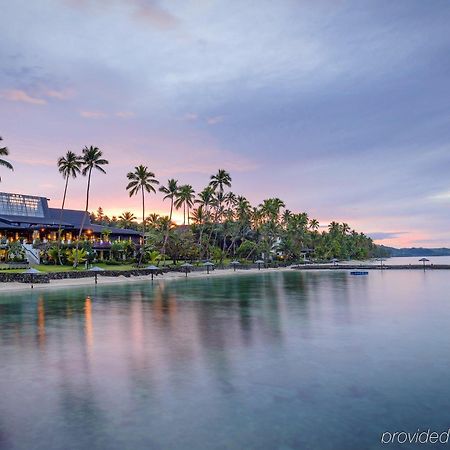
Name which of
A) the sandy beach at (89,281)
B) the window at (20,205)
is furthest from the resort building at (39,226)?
the sandy beach at (89,281)

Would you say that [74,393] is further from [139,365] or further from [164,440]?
[164,440]

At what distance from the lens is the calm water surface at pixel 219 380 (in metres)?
9.42

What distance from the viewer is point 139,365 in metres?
15.5

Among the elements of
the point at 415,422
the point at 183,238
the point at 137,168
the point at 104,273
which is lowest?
the point at 415,422

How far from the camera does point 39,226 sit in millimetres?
77562

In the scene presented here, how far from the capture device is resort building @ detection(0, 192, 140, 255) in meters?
76.1

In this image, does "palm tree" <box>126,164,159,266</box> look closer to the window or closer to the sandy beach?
the sandy beach

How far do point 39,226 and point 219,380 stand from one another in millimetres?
74046

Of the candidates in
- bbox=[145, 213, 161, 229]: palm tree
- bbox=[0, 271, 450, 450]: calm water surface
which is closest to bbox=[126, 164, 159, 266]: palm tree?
bbox=[145, 213, 161, 229]: palm tree

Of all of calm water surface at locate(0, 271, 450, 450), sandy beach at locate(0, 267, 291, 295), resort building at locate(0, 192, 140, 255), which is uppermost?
resort building at locate(0, 192, 140, 255)

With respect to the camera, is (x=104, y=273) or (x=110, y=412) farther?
(x=104, y=273)

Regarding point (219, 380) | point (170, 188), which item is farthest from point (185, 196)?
point (219, 380)

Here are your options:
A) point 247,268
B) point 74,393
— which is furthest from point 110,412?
point 247,268

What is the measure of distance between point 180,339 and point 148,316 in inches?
327
